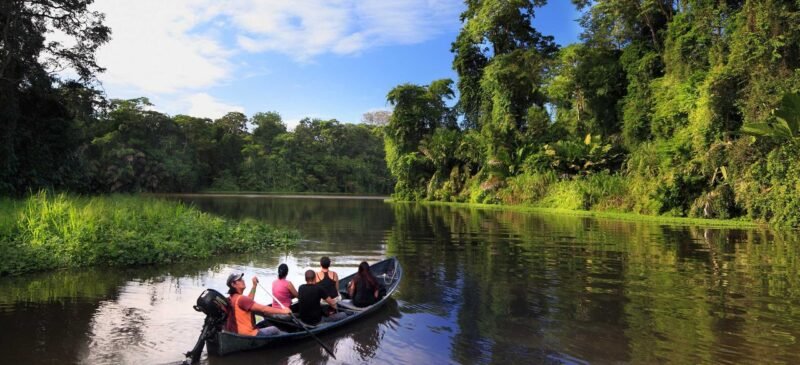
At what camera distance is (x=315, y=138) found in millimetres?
84625

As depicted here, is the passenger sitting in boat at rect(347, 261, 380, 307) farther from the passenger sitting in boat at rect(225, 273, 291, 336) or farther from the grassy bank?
the grassy bank

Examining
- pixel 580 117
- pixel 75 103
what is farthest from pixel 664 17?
pixel 75 103

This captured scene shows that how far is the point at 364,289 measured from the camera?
327 inches

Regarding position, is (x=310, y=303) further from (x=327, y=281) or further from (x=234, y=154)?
(x=234, y=154)

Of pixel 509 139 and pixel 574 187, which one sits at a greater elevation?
pixel 509 139

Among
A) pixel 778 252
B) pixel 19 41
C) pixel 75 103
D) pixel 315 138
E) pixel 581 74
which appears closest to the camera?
pixel 778 252

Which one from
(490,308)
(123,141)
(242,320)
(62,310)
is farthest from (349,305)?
(123,141)

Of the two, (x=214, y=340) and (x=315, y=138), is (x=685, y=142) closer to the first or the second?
(x=214, y=340)

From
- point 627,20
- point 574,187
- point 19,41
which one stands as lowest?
point 574,187

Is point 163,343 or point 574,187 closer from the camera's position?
point 163,343

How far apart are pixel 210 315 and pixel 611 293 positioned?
23.2 ft

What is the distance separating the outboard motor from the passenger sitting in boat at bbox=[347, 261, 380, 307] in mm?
2354

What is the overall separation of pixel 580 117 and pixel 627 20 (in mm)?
7677

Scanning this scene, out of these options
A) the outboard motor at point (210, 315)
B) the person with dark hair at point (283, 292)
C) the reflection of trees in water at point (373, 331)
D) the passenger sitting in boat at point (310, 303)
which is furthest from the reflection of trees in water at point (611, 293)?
the outboard motor at point (210, 315)
